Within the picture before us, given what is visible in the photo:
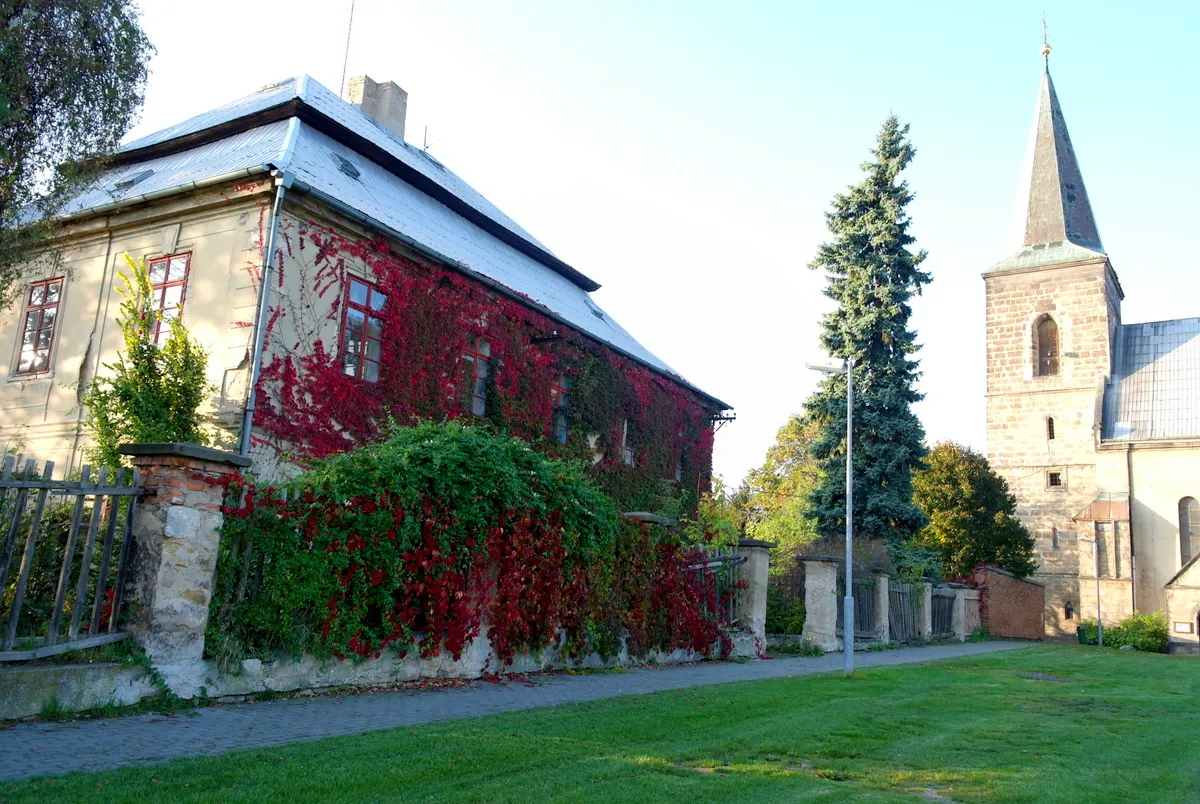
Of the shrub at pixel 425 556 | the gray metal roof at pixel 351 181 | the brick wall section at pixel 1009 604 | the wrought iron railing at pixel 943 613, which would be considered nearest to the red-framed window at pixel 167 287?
the gray metal roof at pixel 351 181

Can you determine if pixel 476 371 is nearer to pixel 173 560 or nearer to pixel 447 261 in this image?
pixel 447 261

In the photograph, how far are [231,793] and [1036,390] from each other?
46.2m

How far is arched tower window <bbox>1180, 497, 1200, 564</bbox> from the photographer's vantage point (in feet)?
128

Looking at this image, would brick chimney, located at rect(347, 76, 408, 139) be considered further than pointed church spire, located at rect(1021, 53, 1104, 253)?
No

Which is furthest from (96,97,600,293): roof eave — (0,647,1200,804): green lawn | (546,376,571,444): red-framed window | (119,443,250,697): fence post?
(0,647,1200,804): green lawn

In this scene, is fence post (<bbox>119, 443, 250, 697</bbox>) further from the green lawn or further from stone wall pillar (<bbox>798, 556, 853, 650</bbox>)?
stone wall pillar (<bbox>798, 556, 853, 650</bbox>)

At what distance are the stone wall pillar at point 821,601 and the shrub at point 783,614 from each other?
13.7 inches

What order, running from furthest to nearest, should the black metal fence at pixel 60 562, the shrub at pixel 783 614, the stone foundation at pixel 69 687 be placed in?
the shrub at pixel 783 614, the black metal fence at pixel 60 562, the stone foundation at pixel 69 687

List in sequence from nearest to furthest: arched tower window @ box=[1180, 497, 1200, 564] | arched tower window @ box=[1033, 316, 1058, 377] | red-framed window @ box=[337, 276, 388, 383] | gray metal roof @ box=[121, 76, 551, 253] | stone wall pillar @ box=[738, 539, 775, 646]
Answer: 1. red-framed window @ box=[337, 276, 388, 383]
2. stone wall pillar @ box=[738, 539, 775, 646]
3. gray metal roof @ box=[121, 76, 551, 253]
4. arched tower window @ box=[1180, 497, 1200, 564]
5. arched tower window @ box=[1033, 316, 1058, 377]

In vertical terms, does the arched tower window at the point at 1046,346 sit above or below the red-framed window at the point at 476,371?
above

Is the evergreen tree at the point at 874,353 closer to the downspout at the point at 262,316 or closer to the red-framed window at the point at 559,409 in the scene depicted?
the red-framed window at the point at 559,409

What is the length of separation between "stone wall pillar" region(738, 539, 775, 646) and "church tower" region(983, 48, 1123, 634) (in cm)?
2960

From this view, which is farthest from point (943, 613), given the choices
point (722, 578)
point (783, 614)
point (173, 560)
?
point (173, 560)

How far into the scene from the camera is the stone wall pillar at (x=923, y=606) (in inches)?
1011
